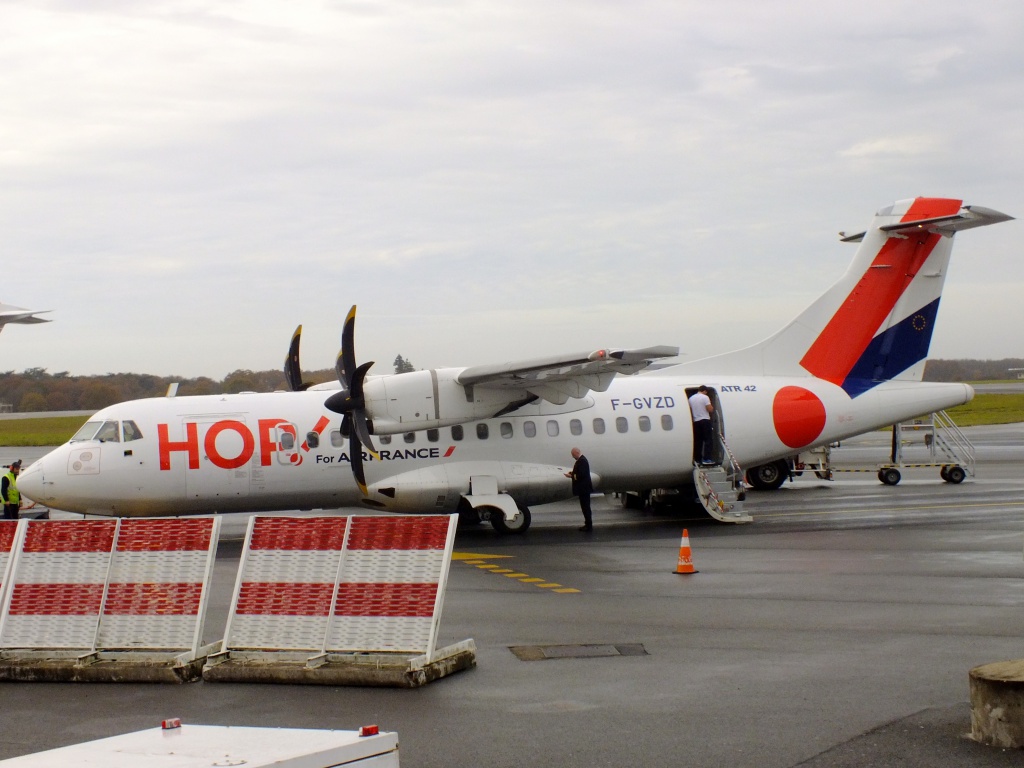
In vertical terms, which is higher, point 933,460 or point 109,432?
point 109,432

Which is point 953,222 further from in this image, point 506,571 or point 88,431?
point 88,431

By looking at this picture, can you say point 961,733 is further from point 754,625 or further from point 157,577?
point 157,577

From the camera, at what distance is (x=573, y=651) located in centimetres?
1099

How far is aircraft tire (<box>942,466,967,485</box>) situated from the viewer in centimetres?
3002

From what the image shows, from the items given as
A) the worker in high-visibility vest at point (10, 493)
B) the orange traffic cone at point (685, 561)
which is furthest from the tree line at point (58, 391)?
the orange traffic cone at point (685, 561)

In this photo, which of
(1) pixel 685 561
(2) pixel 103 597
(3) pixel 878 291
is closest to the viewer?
(2) pixel 103 597

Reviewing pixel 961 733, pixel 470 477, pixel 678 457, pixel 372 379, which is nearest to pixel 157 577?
pixel 961 733

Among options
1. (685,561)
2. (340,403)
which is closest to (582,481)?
(340,403)

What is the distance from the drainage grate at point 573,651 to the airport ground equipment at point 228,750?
5985 mm

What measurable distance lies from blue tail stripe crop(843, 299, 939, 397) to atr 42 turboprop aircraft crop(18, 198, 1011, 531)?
32 mm

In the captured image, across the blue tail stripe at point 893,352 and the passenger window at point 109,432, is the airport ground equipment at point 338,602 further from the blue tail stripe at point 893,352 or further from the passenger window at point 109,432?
the blue tail stripe at point 893,352

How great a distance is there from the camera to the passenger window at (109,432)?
2066cm

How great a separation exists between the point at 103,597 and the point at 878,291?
18.5 meters

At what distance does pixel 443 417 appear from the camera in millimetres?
20453
